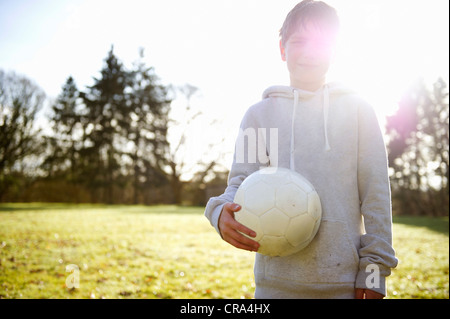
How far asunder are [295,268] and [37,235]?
408 inches

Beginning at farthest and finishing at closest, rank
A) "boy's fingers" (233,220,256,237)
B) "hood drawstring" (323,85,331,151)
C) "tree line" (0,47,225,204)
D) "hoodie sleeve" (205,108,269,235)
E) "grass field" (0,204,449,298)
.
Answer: "tree line" (0,47,225,204)
"grass field" (0,204,449,298)
"hoodie sleeve" (205,108,269,235)
"hood drawstring" (323,85,331,151)
"boy's fingers" (233,220,256,237)

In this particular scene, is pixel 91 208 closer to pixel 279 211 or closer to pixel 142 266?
pixel 142 266

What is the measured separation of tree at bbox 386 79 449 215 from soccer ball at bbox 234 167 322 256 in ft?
100

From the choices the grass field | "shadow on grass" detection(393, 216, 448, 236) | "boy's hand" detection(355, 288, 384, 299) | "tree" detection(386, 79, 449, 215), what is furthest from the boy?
"tree" detection(386, 79, 449, 215)

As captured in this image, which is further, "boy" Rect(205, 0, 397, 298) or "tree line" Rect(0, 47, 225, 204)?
"tree line" Rect(0, 47, 225, 204)

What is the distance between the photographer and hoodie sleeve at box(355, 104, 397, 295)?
1.58 m

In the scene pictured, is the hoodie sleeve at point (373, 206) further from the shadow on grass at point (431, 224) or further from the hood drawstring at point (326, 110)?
the shadow on grass at point (431, 224)

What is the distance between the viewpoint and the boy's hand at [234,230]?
1549 mm

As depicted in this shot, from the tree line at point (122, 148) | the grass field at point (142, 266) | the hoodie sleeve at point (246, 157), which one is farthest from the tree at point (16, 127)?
the hoodie sleeve at point (246, 157)

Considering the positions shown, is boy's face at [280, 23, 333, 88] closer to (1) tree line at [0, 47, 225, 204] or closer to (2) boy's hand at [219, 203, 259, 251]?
(2) boy's hand at [219, 203, 259, 251]

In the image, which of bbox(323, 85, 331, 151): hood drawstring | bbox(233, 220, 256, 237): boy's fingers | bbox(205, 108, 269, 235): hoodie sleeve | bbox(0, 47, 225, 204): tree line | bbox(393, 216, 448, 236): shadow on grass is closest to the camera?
bbox(233, 220, 256, 237): boy's fingers

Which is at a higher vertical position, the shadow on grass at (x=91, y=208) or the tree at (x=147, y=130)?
the tree at (x=147, y=130)

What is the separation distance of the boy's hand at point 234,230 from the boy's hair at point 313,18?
1.06m

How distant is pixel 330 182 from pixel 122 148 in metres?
38.0
